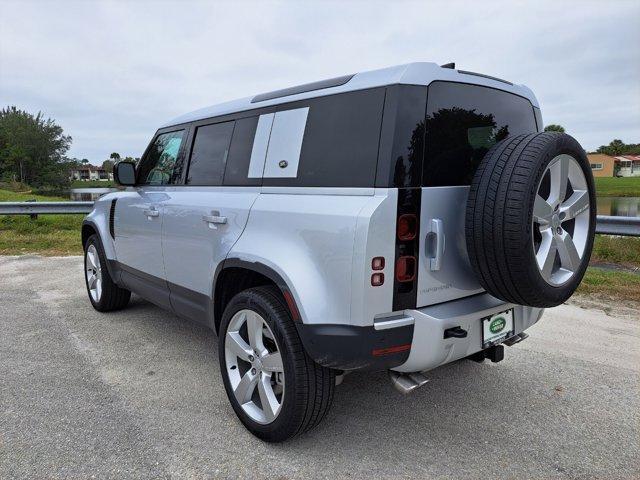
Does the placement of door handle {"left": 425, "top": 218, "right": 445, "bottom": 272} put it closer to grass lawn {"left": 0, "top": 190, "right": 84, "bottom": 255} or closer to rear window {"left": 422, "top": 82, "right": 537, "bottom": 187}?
rear window {"left": 422, "top": 82, "right": 537, "bottom": 187}

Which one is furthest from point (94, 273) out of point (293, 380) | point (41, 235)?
point (41, 235)

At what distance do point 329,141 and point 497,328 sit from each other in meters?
1.36

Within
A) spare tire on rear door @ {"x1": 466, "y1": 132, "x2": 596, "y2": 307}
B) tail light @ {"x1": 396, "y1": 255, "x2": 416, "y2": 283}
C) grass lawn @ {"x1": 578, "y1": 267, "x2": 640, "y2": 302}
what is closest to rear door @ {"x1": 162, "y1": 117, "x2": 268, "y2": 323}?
tail light @ {"x1": 396, "y1": 255, "x2": 416, "y2": 283}

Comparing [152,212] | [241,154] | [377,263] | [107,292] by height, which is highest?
[241,154]

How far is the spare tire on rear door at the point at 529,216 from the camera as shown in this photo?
1978 mm

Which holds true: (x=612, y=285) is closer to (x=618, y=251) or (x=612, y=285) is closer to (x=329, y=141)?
(x=618, y=251)

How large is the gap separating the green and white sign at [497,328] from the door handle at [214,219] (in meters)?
1.62

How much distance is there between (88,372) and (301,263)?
7.12 ft

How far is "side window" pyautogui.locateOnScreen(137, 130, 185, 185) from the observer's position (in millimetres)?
3539

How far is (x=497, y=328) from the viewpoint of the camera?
2410mm

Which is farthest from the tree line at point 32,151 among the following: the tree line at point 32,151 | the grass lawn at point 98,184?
the grass lawn at point 98,184

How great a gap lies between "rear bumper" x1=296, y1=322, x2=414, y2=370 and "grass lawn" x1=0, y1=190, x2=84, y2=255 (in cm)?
764

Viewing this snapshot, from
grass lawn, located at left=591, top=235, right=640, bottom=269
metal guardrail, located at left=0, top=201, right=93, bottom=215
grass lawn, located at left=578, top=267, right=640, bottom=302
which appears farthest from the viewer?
metal guardrail, located at left=0, top=201, right=93, bottom=215

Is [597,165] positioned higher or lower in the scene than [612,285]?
higher
